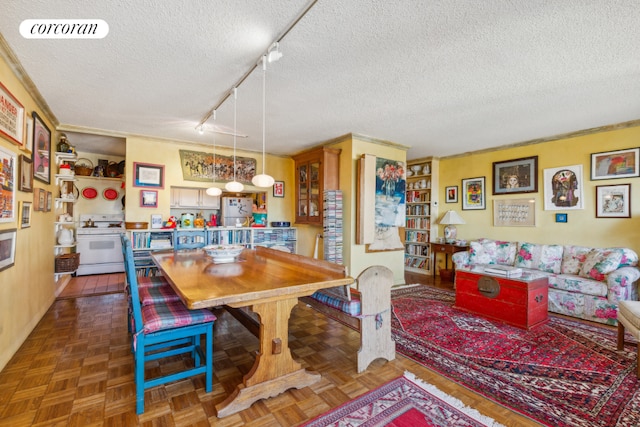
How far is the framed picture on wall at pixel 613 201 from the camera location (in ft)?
12.7

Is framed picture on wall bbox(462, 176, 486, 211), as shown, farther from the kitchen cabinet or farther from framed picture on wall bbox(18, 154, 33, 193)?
framed picture on wall bbox(18, 154, 33, 193)

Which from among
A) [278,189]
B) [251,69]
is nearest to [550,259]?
[278,189]

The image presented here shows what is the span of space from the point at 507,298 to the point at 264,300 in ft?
9.32

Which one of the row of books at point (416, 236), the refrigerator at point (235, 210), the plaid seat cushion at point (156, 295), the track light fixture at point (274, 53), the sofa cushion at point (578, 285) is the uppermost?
the track light fixture at point (274, 53)

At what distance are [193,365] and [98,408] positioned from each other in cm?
64

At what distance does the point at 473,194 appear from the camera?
5.52 metres

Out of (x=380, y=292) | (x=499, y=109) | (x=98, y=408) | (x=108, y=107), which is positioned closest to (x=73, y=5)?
(x=108, y=107)

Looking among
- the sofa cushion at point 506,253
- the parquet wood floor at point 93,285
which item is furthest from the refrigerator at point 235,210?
the sofa cushion at point 506,253

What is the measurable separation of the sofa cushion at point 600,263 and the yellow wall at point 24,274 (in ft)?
19.4

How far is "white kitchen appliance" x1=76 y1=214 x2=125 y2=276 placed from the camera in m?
5.47

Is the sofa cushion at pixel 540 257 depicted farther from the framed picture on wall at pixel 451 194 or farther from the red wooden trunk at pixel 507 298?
the framed picture on wall at pixel 451 194

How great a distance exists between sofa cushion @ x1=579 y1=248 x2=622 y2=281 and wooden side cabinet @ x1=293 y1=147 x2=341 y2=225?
3465 millimetres

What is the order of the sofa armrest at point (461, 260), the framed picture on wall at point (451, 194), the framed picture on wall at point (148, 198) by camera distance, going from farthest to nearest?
the framed picture on wall at point (451, 194) < the framed picture on wall at point (148, 198) < the sofa armrest at point (461, 260)

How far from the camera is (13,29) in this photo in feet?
6.48
